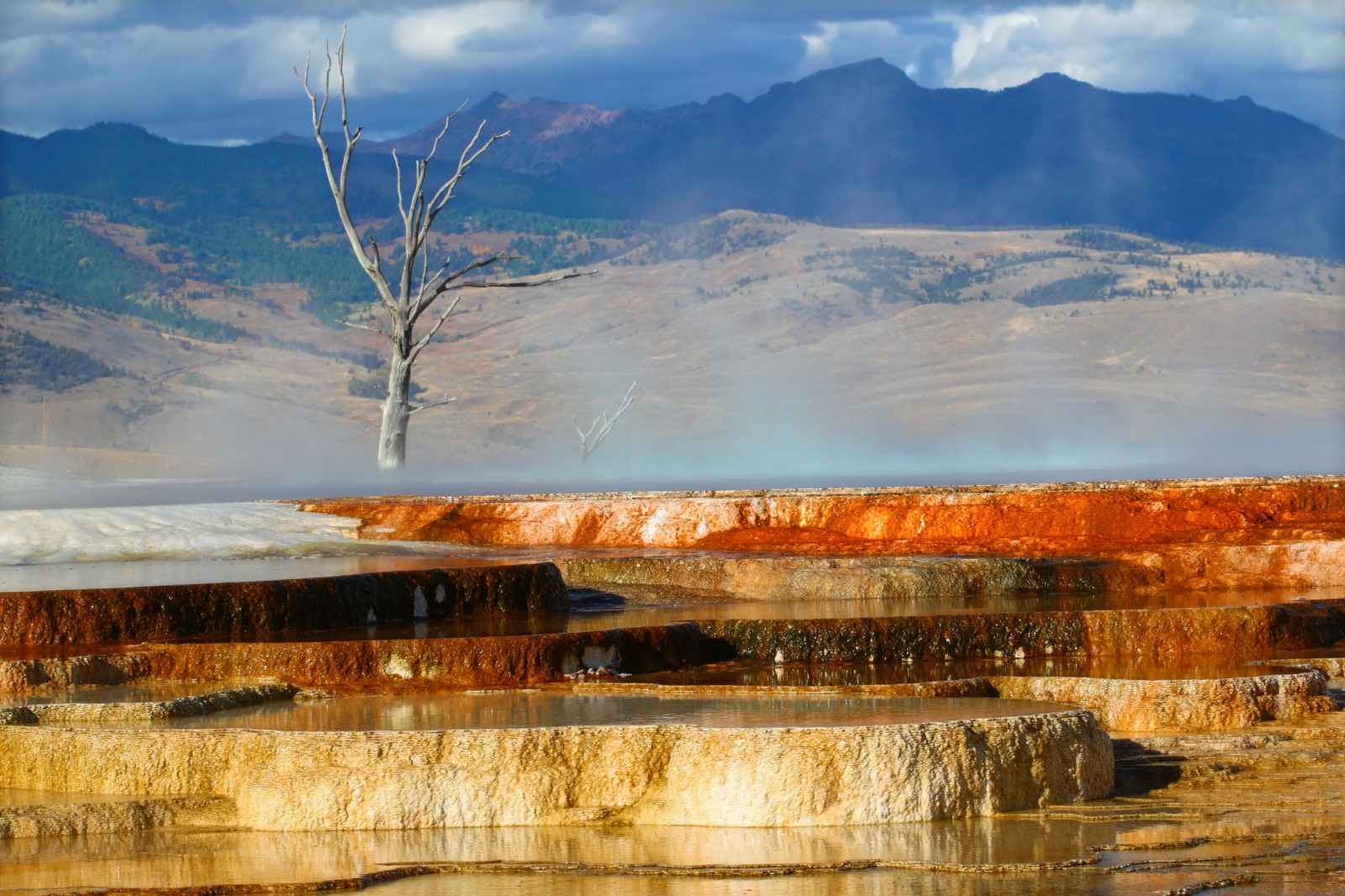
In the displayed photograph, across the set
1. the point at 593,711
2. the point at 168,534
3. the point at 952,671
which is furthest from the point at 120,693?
the point at 168,534

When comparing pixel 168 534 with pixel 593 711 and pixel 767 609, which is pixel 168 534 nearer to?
pixel 767 609

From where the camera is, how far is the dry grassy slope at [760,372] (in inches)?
2478

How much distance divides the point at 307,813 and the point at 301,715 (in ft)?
3.15

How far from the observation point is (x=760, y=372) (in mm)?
81500

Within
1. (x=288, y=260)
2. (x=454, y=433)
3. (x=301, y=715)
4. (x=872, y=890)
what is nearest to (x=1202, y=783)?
(x=872, y=890)

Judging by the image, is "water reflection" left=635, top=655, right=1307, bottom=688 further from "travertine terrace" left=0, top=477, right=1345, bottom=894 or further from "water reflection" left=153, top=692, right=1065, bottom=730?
"water reflection" left=153, top=692, right=1065, bottom=730

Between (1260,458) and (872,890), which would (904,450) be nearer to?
(1260,458)

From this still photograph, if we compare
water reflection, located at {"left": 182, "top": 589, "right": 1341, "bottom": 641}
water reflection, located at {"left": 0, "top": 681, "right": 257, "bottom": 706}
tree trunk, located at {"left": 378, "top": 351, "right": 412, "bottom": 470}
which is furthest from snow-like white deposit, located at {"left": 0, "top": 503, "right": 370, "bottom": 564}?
tree trunk, located at {"left": 378, "top": 351, "right": 412, "bottom": 470}

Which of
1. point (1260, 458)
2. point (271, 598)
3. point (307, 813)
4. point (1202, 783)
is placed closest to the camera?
point (307, 813)

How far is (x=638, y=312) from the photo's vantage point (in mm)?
101875

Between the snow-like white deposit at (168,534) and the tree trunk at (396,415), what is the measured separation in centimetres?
1139

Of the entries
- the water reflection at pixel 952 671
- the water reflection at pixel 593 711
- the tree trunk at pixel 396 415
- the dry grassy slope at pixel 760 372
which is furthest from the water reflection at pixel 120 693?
the dry grassy slope at pixel 760 372

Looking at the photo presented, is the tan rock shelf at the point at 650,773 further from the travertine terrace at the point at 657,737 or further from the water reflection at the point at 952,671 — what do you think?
the water reflection at the point at 952,671

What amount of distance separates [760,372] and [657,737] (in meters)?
73.6
